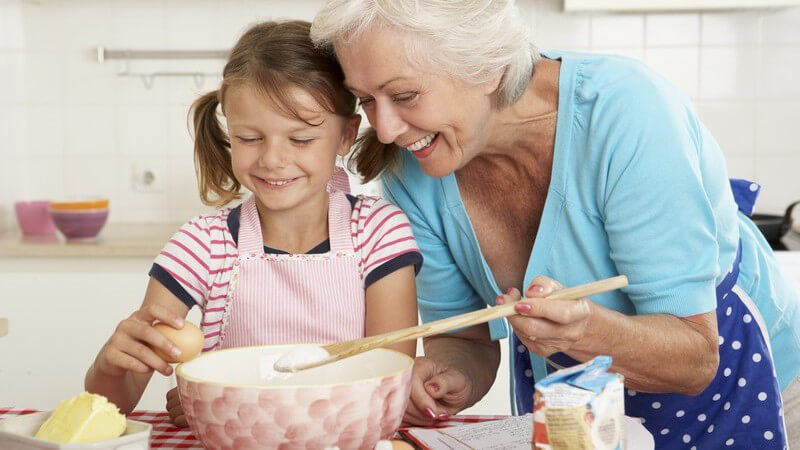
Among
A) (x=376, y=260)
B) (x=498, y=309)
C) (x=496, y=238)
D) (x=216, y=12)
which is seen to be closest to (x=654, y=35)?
(x=216, y=12)

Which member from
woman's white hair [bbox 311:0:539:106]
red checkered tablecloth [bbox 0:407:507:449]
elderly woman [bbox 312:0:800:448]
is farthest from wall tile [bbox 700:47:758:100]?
red checkered tablecloth [bbox 0:407:507:449]

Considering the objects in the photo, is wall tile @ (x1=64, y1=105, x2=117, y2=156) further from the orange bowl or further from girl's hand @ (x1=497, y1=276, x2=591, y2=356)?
girl's hand @ (x1=497, y1=276, x2=591, y2=356)

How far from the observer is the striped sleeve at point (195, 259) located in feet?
3.96

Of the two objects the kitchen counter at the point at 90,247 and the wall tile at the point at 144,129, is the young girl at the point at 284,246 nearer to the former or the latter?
the kitchen counter at the point at 90,247

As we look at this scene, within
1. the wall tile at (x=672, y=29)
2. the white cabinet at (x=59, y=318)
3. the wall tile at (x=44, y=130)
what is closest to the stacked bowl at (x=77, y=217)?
the white cabinet at (x=59, y=318)

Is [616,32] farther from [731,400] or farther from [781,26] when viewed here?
A: [731,400]

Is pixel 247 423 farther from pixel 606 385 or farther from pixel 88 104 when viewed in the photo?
pixel 88 104

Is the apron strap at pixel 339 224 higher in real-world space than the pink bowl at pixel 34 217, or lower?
higher

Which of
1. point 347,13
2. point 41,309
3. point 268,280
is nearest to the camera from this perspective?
point 347,13

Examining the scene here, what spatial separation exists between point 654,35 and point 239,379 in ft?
7.33

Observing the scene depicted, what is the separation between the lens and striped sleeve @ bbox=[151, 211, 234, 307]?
121cm

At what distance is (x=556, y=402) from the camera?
681 millimetres

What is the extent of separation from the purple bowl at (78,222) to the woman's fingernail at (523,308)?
75.7 inches

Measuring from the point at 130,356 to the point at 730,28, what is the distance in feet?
7.60
